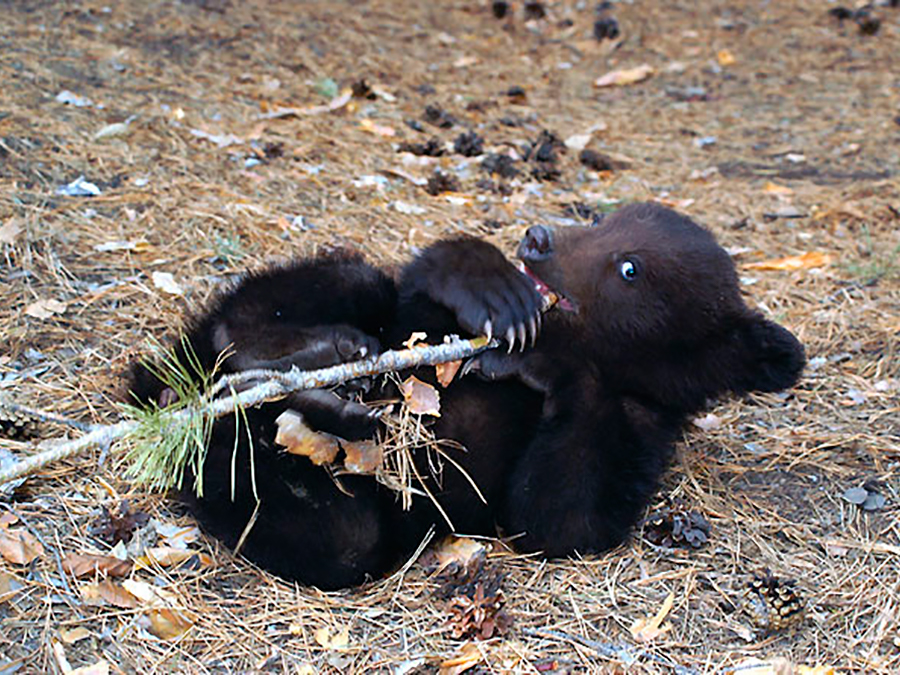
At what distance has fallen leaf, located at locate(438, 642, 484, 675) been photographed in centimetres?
284

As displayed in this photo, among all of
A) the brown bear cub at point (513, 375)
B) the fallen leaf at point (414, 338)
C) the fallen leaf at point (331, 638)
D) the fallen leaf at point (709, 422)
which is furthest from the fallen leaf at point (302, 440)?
the fallen leaf at point (709, 422)

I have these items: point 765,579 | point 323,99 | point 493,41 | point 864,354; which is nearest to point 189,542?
point 765,579

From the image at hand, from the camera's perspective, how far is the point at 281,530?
3.12 m

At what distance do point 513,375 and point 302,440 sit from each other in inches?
32.2

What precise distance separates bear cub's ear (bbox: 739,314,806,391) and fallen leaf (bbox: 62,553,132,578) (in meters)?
2.30

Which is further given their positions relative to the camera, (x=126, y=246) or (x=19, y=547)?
(x=126, y=246)

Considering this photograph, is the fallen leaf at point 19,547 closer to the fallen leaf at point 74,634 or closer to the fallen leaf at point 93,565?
the fallen leaf at point 93,565

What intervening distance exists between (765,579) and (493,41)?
25.3 feet

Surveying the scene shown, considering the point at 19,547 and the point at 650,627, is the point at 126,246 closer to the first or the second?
the point at 19,547

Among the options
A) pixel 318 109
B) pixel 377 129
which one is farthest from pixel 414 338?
pixel 318 109

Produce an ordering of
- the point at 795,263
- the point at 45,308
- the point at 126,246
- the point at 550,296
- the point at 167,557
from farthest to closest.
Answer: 1. the point at 795,263
2. the point at 126,246
3. the point at 45,308
4. the point at 550,296
5. the point at 167,557

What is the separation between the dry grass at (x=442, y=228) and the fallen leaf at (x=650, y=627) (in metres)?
0.03

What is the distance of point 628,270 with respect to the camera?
3.59m

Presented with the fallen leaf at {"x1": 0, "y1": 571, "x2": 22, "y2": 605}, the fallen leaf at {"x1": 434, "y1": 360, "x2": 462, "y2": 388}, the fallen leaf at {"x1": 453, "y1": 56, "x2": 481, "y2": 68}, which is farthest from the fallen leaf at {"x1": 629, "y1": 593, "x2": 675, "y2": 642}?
the fallen leaf at {"x1": 453, "y1": 56, "x2": 481, "y2": 68}
